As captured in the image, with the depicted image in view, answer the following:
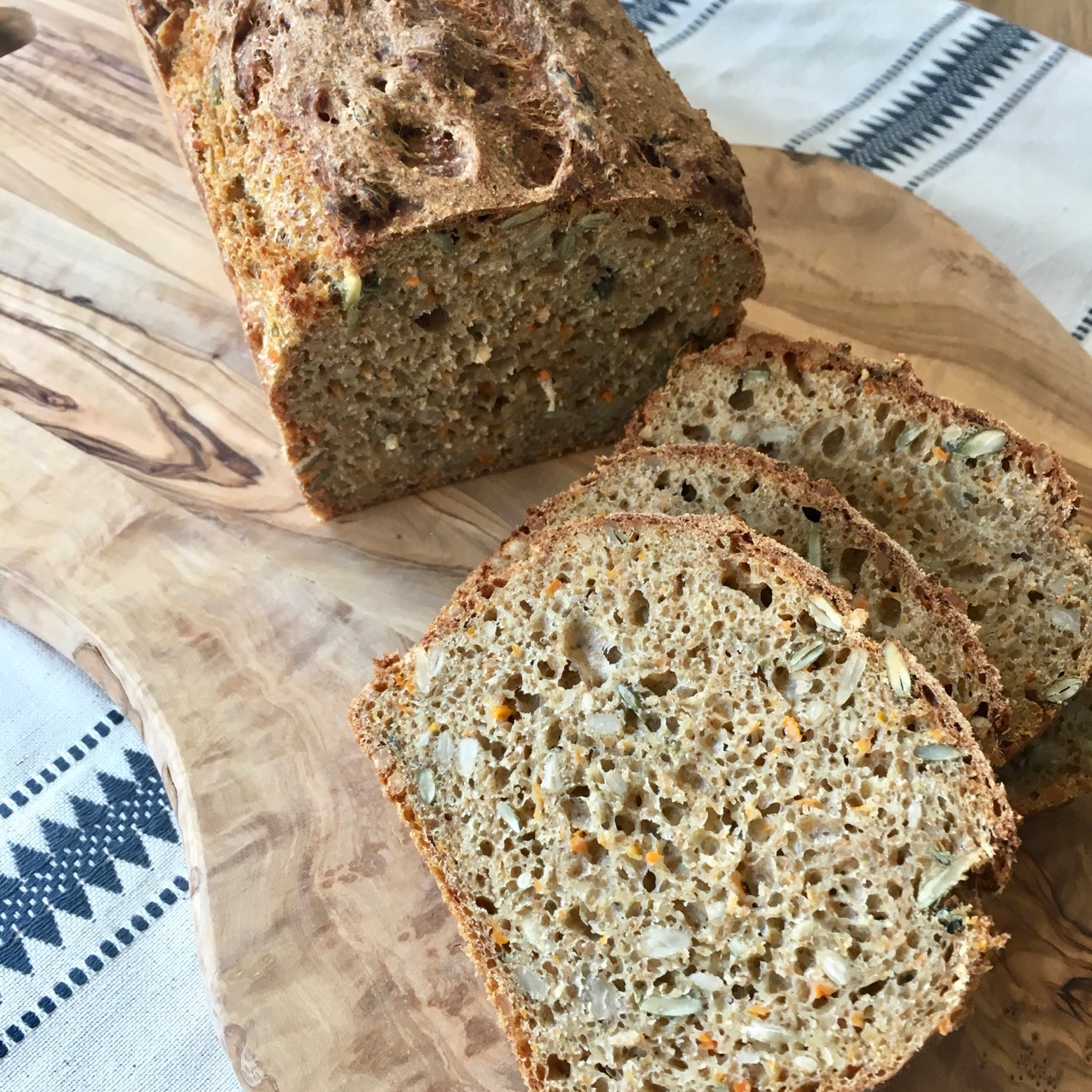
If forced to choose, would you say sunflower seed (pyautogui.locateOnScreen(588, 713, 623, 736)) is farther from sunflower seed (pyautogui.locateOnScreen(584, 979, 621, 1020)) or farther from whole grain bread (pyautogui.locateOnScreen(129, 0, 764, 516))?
whole grain bread (pyautogui.locateOnScreen(129, 0, 764, 516))

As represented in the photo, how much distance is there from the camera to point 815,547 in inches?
97.7

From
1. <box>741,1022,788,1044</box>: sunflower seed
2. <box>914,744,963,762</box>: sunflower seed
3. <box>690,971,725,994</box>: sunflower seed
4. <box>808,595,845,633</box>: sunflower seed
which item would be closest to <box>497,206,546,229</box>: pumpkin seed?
<box>808,595,845,633</box>: sunflower seed

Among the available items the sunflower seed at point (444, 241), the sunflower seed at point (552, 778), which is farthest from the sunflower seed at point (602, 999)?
the sunflower seed at point (444, 241)

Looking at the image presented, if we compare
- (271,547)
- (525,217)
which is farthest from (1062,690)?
(271,547)

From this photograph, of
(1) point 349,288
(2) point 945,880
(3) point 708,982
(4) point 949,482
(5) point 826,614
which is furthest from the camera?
(4) point 949,482

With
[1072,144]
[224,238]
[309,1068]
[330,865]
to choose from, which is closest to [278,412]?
[224,238]

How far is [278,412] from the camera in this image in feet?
9.42

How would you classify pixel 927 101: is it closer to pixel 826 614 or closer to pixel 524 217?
pixel 524 217

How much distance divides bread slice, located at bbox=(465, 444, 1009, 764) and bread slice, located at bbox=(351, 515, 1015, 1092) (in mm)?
234

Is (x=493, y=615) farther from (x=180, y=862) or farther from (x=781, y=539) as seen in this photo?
(x=180, y=862)

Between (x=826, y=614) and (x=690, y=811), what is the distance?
494mm

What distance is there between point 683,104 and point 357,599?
1.64m

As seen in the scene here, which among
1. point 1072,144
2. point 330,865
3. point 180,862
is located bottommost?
point 180,862

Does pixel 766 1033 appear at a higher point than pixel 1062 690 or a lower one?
lower
